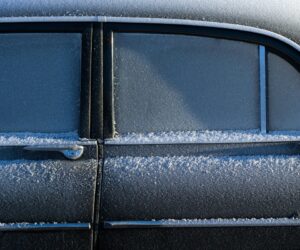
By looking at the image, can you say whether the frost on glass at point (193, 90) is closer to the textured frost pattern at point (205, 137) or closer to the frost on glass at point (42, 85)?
the textured frost pattern at point (205, 137)

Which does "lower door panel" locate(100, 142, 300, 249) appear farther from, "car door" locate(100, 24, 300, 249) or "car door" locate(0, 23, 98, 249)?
"car door" locate(0, 23, 98, 249)

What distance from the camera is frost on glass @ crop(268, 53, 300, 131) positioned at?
2.47 meters

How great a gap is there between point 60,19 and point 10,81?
0.37m

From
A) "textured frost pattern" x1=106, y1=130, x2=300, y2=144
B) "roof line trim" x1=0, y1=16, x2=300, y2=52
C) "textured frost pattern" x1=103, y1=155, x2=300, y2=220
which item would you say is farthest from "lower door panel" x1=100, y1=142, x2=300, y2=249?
"roof line trim" x1=0, y1=16, x2=300, y2=52

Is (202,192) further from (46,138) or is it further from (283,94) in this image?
(46,138)

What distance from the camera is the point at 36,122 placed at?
248 centimetres

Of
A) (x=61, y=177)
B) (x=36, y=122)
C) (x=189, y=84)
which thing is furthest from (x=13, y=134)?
(x=189, y=84)

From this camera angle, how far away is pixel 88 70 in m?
2.48

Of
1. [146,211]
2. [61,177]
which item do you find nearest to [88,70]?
[61,177]

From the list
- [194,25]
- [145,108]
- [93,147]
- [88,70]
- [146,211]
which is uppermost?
[194,25]

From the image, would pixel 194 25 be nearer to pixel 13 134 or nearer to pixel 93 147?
pixel 93 147

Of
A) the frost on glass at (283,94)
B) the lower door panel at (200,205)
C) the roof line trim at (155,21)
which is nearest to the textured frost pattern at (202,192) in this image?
the lower door panel at (200,205)

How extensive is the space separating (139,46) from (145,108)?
0.96 ft

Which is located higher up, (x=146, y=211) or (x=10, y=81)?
(x=10, y=81)
